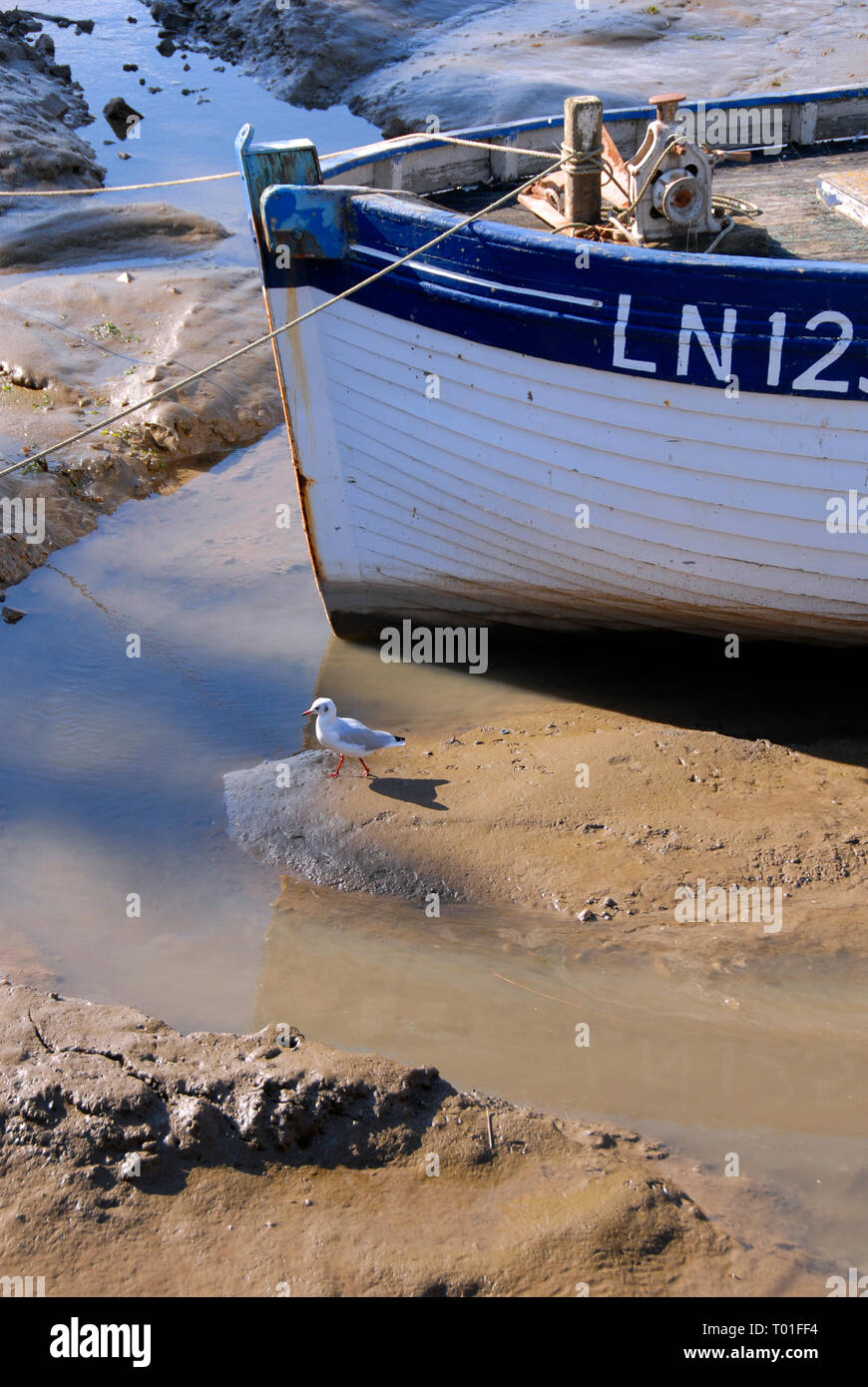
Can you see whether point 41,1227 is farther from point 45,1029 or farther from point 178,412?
point 178,412

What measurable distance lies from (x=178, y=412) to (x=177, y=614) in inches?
87.5

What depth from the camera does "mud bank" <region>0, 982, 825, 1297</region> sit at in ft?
9.87

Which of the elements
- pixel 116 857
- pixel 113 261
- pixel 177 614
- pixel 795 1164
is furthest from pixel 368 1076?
pixel 113 261

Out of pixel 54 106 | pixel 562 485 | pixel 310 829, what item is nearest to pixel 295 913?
pixel 310 829

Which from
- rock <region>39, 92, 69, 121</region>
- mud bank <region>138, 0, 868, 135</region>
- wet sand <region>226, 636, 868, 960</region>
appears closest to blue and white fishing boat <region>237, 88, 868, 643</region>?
wet sand <region>226, 636, 868, 960</region>

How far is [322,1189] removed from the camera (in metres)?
3.22

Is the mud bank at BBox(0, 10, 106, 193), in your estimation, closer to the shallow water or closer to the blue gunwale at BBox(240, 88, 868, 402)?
the shallow water

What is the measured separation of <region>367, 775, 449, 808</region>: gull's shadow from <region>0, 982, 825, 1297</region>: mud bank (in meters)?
1.60

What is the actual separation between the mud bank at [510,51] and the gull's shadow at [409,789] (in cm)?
1095

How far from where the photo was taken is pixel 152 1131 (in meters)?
3.31

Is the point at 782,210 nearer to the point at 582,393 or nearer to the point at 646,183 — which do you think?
the point at 646,183

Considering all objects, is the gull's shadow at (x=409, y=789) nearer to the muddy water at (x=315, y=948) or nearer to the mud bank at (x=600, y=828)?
the mud bank at (x=600, y=828)

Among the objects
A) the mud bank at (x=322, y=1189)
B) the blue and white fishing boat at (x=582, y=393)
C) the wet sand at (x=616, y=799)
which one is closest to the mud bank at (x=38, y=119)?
the blue and white fishing boat at (x=582, y=393)

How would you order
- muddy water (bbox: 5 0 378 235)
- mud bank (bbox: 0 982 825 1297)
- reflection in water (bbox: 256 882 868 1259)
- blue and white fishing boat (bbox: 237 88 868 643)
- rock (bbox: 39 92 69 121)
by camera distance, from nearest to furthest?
mud bank (bbox: 0 982 825 1297)
reflection in water (bbox: 256 882 868 1259)
blue and white fishing boat (bbox: 237 88 868 643)
muddy water (bbox: 5 0 378 235)
rock (bbox: 39 92 69 121)
